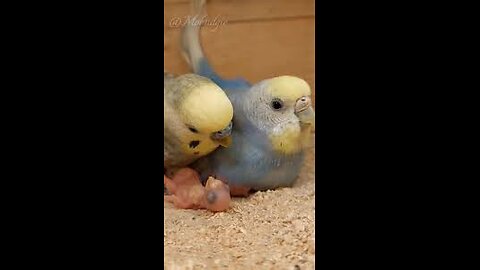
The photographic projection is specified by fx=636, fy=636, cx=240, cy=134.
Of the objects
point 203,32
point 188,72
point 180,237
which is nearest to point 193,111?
point 188,72

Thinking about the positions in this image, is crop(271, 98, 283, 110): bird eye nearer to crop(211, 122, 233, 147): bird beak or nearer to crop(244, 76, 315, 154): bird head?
crop(244, 76, 315, 154): bird head

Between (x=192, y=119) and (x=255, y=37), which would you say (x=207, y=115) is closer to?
(x=192, y=119)

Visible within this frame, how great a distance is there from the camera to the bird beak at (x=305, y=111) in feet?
4.24

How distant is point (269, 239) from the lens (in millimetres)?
1100

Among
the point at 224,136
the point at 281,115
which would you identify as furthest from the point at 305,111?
the point at 224,136

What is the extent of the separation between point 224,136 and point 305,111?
18 centimetres

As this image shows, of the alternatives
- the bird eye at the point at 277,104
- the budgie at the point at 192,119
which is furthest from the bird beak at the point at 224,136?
the bird eye at the point at 277,104

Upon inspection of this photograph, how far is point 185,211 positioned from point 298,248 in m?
0.26

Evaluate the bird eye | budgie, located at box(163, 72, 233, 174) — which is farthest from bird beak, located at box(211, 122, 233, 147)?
the bird eye

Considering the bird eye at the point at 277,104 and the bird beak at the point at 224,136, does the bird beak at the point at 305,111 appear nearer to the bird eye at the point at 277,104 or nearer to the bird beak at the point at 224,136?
the bird eye at the point at 277,104

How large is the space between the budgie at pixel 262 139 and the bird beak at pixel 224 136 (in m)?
0.01

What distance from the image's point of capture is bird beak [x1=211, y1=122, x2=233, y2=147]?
4.32 ft

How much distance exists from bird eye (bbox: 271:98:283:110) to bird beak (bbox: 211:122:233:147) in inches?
4.2
